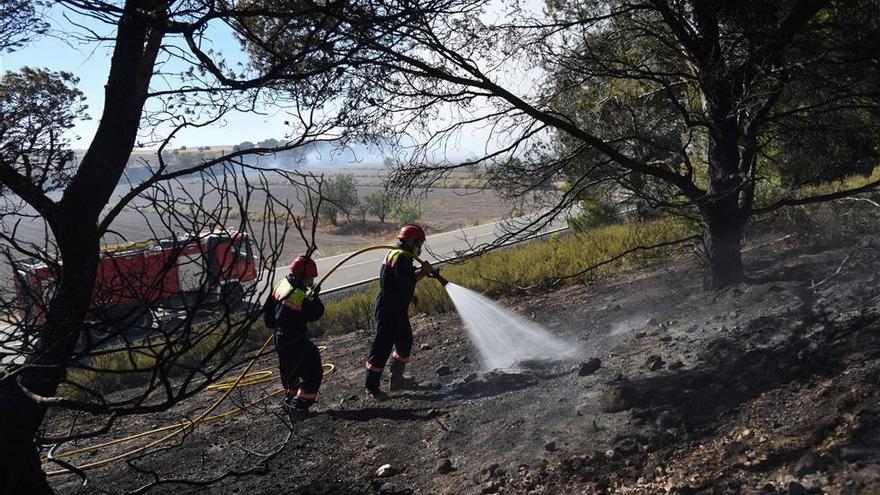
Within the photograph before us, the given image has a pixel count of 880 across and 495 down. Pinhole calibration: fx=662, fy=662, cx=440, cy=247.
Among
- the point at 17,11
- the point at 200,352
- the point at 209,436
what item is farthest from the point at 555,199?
the point at 200,352

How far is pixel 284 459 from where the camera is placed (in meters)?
5.45

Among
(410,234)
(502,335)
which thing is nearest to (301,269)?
(410,234)

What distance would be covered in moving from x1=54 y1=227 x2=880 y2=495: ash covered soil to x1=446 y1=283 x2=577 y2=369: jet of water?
0.22 metres

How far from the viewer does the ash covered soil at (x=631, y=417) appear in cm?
360

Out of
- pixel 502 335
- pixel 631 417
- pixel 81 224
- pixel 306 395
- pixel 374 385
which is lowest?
pixel 631 417

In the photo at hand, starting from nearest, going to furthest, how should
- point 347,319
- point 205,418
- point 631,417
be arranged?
point 631,417 → point 205,418 → point 347,319

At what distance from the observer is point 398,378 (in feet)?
22.7

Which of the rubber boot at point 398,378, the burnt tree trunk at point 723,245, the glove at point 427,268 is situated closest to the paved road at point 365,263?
the burnt tree trunk at point 723,245

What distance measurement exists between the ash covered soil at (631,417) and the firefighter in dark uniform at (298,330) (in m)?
0.27

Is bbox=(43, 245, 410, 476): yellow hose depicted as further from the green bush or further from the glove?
→ the green bush

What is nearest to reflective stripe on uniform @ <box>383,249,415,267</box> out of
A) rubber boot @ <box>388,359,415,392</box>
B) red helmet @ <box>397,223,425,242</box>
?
Result: red helmet @ <box>397,223,425,242</box>

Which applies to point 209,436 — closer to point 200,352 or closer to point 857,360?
point 200,352

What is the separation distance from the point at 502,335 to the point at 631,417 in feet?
13.4

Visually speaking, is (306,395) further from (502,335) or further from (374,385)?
(502,335)
